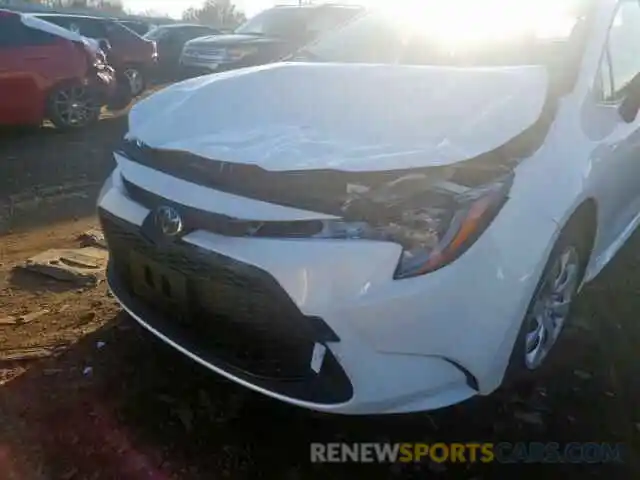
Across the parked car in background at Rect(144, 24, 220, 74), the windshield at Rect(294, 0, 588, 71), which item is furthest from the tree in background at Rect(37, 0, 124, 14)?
the windshield at Rect(294, 0, 588, 71)

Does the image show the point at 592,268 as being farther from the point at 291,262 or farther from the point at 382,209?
the point at 291,262

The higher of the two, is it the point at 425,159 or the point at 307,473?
the point at 425,159

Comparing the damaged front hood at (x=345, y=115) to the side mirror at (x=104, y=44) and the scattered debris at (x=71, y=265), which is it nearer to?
the scattered debris at (x=71, y=265)

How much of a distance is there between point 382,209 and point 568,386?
1.31 meters

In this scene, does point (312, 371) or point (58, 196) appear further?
point (58, 196)

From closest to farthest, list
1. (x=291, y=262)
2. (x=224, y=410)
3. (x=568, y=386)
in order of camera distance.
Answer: (x=291, y=262) < (x=224, y=410) < (x=568, y=386)

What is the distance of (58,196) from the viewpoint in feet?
18.7

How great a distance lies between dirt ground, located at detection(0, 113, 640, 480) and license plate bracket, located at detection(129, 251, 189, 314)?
0.46 metres

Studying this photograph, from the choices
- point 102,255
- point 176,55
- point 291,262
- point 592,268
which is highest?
point 291,262

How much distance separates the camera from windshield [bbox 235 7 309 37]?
36.2 feet

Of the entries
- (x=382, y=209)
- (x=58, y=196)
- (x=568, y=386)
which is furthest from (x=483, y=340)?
(x=58, y=196)

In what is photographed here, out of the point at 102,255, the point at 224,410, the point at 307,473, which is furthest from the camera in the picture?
the point at 102,255

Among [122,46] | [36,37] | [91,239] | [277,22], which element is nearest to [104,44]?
[122,46]

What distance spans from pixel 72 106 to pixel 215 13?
139 feet
